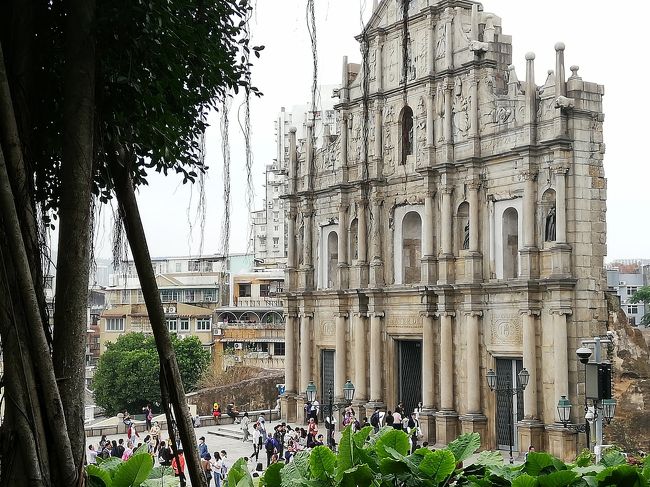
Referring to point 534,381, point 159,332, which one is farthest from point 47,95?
point 534,381

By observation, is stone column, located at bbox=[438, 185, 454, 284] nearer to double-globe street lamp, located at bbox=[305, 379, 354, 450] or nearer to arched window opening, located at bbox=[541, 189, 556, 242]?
arched window opening, located at bbox=[541, 189, 556, 242]

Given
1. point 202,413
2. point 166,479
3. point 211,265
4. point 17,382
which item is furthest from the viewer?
point 211,265

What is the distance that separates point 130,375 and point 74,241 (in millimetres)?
48843

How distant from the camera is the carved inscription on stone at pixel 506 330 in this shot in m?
27.4

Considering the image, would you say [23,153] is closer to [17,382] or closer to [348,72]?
[17,382]

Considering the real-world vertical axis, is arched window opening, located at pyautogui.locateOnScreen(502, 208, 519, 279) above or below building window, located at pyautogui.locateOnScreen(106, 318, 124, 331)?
above

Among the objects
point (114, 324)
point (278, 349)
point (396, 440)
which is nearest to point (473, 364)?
point (396, 440)

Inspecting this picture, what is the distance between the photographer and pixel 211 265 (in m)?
74.2

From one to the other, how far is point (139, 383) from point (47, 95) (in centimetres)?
4825

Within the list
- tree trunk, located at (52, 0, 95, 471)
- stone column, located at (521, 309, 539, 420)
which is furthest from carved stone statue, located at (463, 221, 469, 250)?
tree trunk, located at (52, 0, 95, 471)

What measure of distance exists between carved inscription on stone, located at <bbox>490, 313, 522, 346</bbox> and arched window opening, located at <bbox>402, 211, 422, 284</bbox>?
403 centimetres

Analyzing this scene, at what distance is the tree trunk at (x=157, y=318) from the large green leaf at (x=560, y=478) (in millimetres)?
1749

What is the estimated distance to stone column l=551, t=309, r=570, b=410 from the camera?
25.6 meters

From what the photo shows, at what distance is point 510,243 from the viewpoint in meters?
28.3
